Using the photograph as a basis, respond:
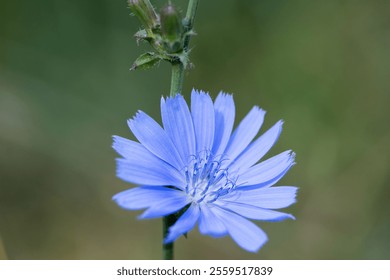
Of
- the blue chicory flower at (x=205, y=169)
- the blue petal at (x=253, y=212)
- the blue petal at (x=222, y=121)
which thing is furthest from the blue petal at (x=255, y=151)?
the blue petal at (x=253, y=212)

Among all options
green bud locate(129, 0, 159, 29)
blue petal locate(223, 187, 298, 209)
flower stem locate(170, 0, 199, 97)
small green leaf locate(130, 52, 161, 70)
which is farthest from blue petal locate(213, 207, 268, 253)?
green bud locate(129, 0, 159, 29)

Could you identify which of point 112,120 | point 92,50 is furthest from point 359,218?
point 92,50

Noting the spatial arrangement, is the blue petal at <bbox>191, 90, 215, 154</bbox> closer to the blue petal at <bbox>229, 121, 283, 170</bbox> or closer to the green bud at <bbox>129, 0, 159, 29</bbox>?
the blue petal at <bbox>229, 121, 283, 170</bbox>

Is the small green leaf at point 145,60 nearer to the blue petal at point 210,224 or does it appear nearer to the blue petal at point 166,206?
the blue petal at point 166,206

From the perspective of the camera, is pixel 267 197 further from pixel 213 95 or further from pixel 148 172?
pixel 213 95

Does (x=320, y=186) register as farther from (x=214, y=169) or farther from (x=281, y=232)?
(x=214, y=169)

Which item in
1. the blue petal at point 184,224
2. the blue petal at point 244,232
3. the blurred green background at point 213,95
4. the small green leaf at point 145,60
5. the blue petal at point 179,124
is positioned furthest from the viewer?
the blurred green background at point 213,95

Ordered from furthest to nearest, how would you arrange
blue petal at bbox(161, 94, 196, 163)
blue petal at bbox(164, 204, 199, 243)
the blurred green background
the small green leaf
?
the blurred green background, blue petal at bbox(161, 94, 196, 163), the small green leaf, blue petal at bbox(164, 204, 199, 243)

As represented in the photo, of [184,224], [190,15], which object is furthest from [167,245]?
[190,15]
